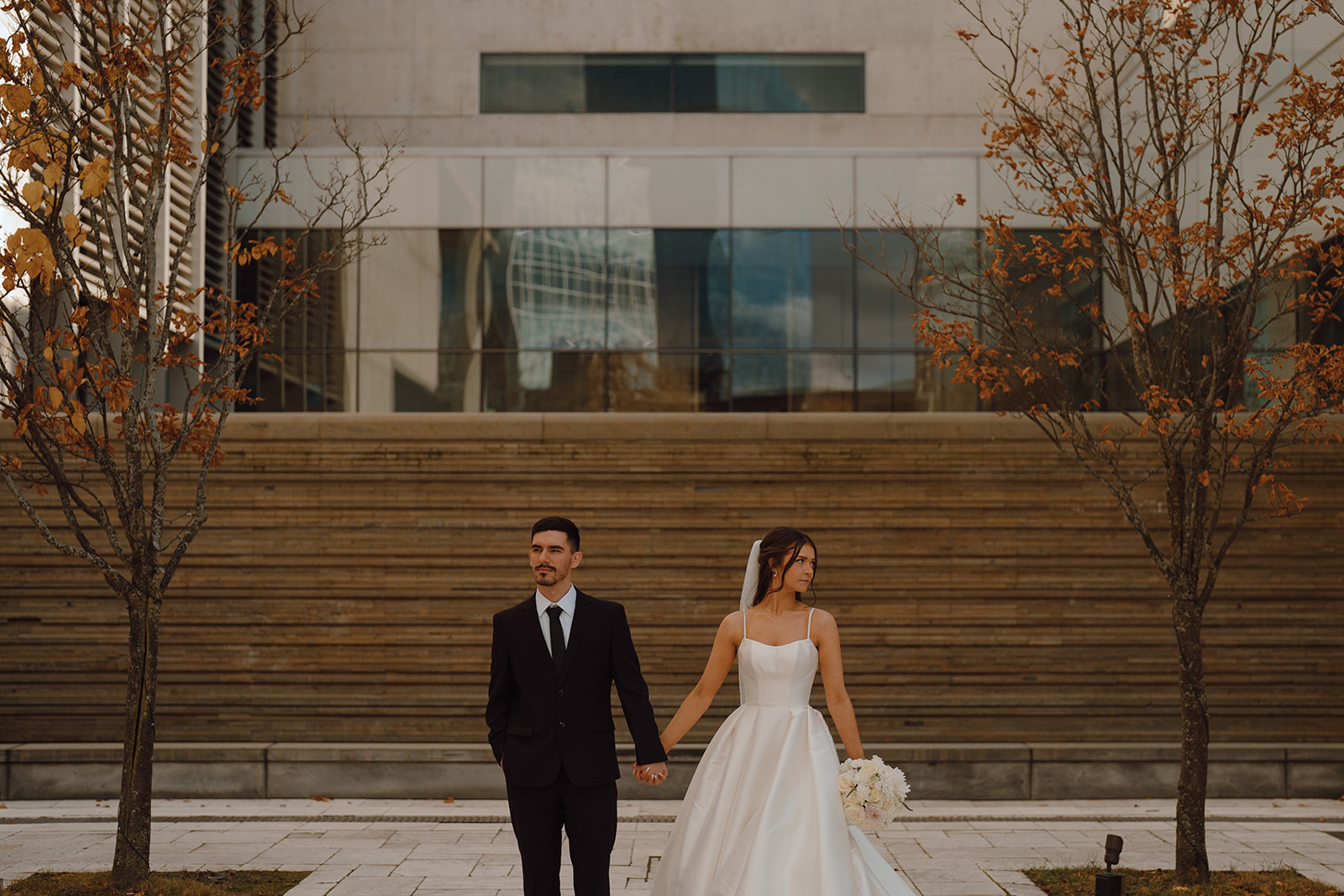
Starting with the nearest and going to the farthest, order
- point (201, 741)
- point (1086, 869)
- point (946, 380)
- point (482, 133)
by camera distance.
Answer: point (1086, 869)
point (201, 741)
point (946, 380)
point (482, 133)

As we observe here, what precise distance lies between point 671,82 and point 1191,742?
10.6m

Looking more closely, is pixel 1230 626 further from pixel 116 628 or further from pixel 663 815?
pixel 116 628

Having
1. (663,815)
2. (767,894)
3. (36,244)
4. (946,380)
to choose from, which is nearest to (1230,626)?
(946,380)

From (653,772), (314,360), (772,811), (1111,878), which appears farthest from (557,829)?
(314,360)

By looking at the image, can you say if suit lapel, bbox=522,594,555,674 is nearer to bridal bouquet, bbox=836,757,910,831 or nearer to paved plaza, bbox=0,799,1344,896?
bridal bouquet, bbox=836,757,910,831

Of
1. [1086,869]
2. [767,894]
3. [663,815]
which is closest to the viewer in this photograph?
[767,894]

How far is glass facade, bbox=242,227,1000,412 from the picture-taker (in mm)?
13586

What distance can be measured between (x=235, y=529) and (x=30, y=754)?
2512 millimetres

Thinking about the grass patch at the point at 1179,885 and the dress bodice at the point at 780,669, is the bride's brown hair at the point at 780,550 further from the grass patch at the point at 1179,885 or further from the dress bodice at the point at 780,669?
the grass patch at the point at 1179,885

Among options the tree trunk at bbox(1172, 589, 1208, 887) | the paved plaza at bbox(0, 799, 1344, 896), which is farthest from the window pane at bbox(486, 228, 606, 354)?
the tree trunk at bbox(1172, 589, 1208, 887)

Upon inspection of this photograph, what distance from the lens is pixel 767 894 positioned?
18.1 feet

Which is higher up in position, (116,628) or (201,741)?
(116,628)

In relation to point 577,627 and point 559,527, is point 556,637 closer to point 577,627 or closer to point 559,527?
point 577,627

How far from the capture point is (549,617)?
540cm
